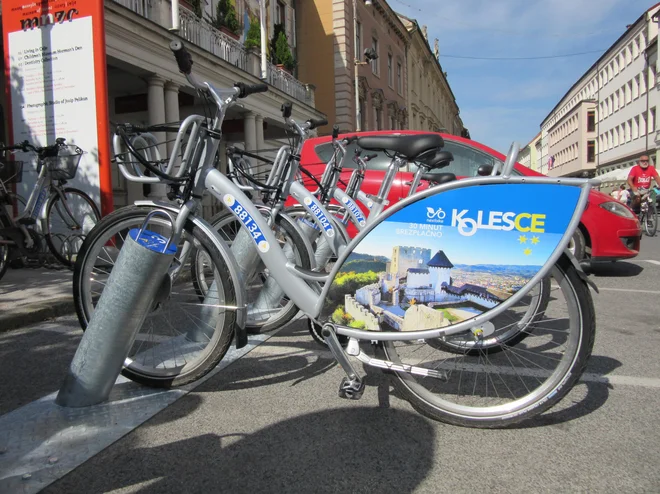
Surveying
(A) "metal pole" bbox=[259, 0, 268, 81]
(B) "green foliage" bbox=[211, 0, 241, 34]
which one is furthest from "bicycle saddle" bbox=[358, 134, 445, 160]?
(A) "metal pole" bbox=[259, 0, 268, 81]

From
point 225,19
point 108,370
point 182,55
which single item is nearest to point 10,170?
point 108,370

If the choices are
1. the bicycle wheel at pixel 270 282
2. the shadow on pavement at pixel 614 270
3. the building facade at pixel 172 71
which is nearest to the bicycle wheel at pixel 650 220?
the shadow on pavement at pixel 614 270

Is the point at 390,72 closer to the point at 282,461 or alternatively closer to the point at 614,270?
the point at 614,270

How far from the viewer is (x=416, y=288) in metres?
2.07

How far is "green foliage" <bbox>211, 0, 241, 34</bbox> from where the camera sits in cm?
1500

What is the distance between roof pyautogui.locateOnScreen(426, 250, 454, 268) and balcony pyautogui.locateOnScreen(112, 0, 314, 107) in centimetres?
1052

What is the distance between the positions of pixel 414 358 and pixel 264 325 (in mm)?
1101

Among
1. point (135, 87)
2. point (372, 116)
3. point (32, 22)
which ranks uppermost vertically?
point (372, 116)

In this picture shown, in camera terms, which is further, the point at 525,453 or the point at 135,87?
the point at 135,87

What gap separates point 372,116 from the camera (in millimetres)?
29594

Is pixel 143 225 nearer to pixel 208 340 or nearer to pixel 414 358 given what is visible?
pixel 208 340

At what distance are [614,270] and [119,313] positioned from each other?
6247 mm

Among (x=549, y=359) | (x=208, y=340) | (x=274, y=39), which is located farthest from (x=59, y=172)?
(x=274, y=39)

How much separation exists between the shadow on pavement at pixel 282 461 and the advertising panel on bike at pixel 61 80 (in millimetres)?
4876
